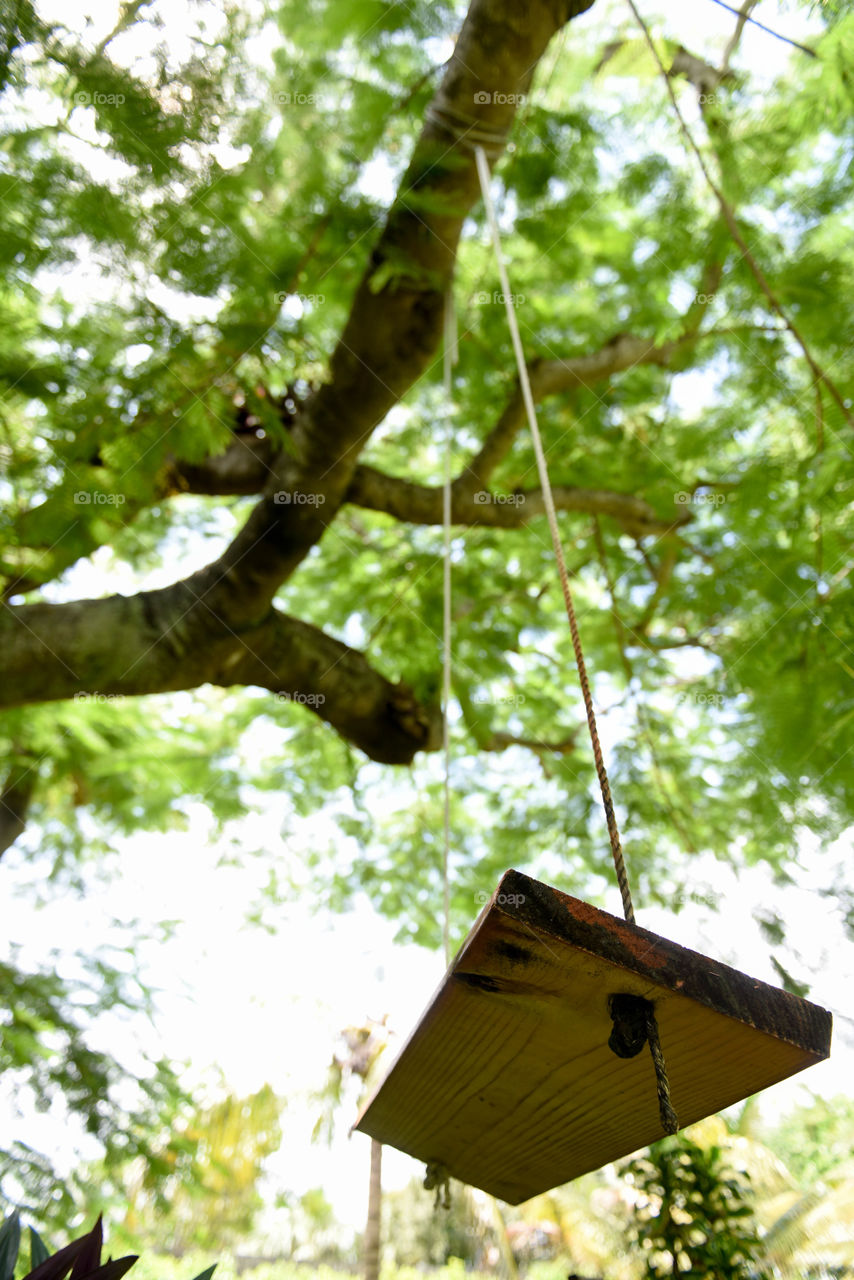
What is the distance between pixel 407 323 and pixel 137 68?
98cm

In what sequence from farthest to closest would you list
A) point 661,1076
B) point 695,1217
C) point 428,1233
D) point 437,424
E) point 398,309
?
Result: point 428,1233
point 437,424
point 695,1217
point 398,309
point 661,1076

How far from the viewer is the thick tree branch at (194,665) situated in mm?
2451

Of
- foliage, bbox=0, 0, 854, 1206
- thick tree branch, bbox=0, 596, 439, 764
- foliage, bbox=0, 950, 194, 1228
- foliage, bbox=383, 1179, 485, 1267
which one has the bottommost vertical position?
foliage, bbox=383, 1179, 485, 1267

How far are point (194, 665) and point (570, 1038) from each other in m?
2.20

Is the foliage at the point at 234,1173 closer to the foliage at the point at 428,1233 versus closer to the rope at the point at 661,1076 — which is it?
the foliage at the point at 428,1233

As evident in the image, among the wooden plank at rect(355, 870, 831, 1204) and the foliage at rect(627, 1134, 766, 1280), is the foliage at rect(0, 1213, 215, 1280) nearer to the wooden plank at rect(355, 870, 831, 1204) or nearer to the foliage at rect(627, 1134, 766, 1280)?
the wooden plank at rect(355, 870, 831, 1204)

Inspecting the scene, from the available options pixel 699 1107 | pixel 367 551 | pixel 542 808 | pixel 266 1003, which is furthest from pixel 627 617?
pixel 266 1003

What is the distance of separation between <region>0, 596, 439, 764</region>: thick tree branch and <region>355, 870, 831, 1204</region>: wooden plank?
66.8 inches

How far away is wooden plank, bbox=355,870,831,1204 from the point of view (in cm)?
70

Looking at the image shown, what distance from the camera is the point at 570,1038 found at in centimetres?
86

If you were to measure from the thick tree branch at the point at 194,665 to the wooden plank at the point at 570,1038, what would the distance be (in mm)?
1698

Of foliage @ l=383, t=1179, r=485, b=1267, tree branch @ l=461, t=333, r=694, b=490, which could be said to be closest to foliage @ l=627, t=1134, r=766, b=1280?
tree branch @ l=461, t=333, r=694, b=490

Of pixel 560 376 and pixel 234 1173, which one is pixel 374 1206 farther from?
pixel 560 376

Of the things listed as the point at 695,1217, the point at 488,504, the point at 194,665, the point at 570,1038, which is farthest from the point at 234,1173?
the point at 570,1038
